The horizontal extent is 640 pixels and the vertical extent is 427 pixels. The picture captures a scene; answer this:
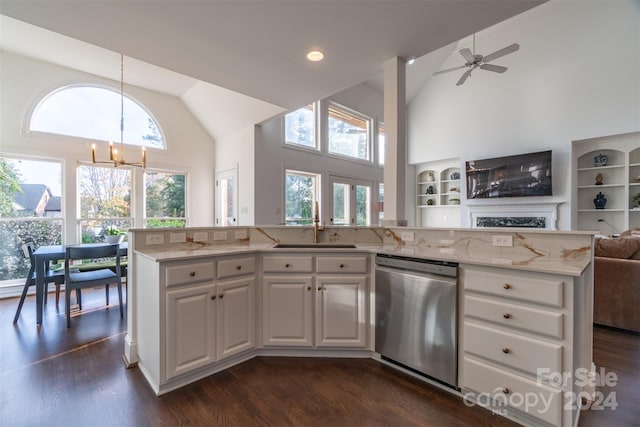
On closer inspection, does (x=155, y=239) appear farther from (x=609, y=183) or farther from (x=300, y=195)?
(x=609, y=183)

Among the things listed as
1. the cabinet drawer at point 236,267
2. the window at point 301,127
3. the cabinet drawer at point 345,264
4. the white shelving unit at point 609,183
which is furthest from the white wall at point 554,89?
the cabinet drawer at point 236,267

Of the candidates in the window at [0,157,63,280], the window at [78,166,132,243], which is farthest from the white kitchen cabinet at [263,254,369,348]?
the window at [0,157,63,280]

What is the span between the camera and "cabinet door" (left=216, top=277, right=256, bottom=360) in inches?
82.0

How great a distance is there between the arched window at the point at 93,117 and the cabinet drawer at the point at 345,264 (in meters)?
4.70

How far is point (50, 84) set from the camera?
430 centimetres

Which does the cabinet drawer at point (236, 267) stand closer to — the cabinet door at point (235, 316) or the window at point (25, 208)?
the cabinet door at point (235, 316)

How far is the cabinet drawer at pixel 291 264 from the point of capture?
2277 mm

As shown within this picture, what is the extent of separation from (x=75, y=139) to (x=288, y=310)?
4.73 meters

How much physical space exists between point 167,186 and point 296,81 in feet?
12.1

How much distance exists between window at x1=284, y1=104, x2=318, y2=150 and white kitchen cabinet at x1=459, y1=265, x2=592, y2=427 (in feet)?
14.5

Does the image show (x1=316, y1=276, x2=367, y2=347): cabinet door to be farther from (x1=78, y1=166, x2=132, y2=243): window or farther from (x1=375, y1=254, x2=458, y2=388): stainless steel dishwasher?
(x1=78, y1=166, x2=132, y2=243): window

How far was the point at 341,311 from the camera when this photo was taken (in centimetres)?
227

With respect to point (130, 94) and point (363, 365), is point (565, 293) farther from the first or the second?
point (130, 94)

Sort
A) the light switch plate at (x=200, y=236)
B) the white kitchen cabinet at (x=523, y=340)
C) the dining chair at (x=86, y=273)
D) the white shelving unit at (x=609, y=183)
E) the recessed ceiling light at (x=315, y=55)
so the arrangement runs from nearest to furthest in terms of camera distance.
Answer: the white kitchen cabinet at (x=523, y=340)
the light switch plate at (x=200, y=236)
the recessed ceiling light at (x=315, y=55)
the dining chair at (x=86, y=273)
the white shelving unit at (x=609, y=183)
